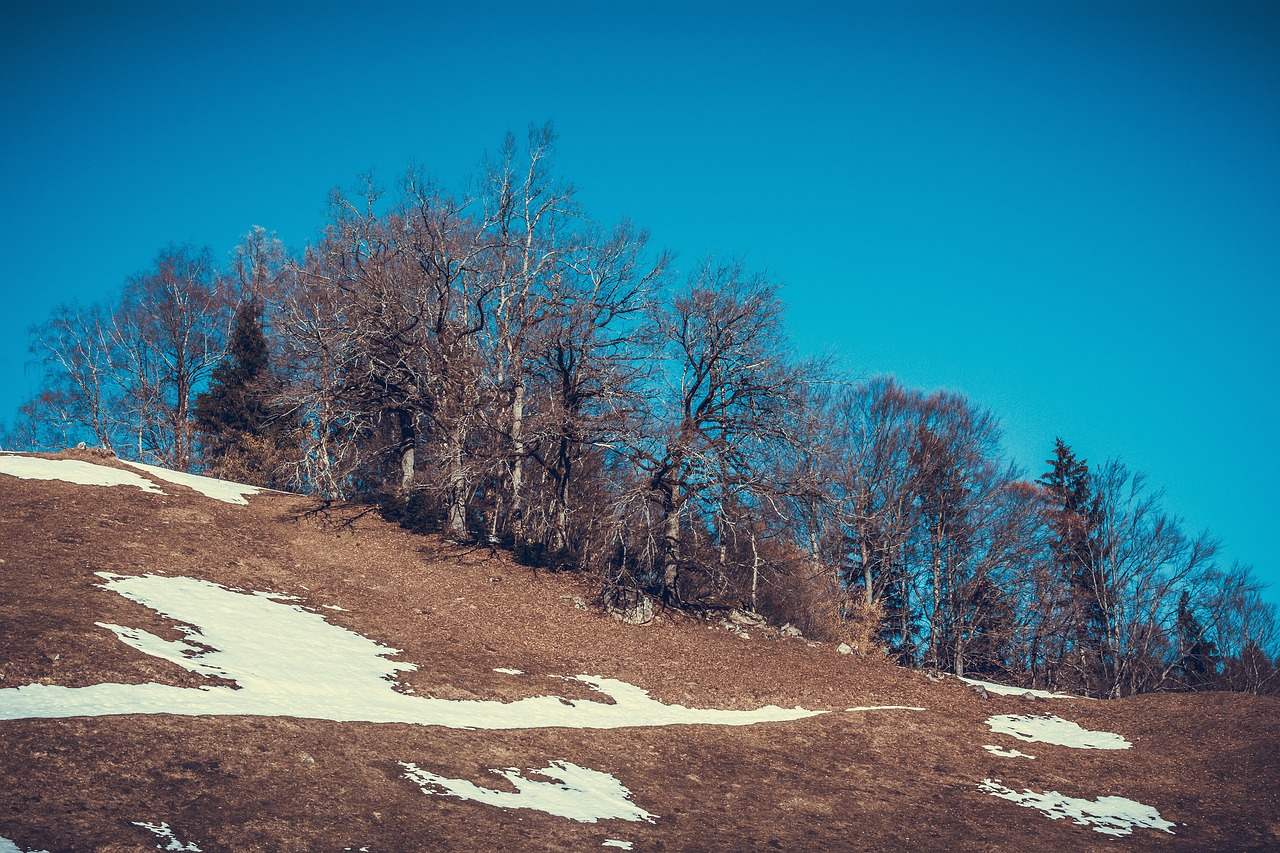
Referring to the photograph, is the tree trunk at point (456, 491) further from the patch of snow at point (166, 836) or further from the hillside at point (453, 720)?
the patch of snow at point (166, 836)

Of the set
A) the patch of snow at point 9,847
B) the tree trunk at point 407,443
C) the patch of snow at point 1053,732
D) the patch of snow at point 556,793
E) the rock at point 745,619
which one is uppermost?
the tree trunk at point 407,443

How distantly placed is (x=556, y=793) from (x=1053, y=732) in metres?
13.5

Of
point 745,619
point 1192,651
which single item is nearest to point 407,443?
point 745,619

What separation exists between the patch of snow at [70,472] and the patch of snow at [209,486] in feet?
3.03

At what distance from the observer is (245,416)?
34844 millimetres

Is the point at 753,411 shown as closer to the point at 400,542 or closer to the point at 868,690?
the point at 868,690

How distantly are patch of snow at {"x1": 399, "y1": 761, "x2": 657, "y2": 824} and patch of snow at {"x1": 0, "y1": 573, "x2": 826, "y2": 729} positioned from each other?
7.35ft

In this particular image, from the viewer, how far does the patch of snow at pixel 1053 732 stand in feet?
61.6

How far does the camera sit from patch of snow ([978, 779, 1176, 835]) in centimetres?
1398

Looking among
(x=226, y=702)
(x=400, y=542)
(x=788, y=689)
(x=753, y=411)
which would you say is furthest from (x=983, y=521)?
(x=226, y=702)

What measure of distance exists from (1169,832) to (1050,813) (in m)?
1.83

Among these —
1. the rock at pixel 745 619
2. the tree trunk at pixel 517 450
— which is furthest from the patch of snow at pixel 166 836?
the rock at pixel 745 619

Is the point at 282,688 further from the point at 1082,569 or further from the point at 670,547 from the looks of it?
the point at 1082,569

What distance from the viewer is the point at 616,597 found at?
24438 mm
